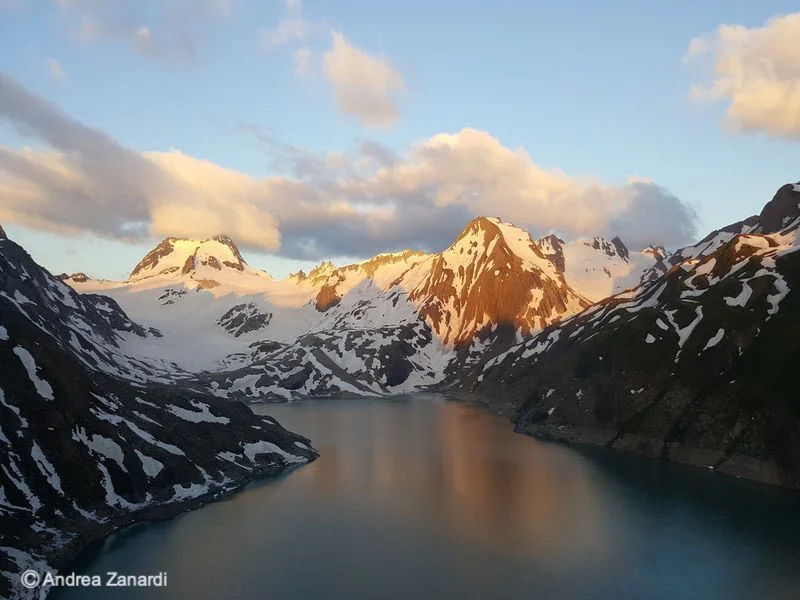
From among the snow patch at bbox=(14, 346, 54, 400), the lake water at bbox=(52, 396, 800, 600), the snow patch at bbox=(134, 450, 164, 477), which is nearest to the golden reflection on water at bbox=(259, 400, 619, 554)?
the lake water at bbox=(52, 396, 800, 600)

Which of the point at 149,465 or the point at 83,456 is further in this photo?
the point at 149,465

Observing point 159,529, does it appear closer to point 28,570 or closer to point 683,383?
point 28,570

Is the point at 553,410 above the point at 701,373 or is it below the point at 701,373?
below

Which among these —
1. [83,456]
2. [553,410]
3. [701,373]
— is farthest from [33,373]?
[701,373]

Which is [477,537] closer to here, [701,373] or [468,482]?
[468,482]

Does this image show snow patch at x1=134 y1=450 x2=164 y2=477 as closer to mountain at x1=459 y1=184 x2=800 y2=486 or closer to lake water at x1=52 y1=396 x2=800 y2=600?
lake water at x1=52 y1=396 x2=800 y2=600

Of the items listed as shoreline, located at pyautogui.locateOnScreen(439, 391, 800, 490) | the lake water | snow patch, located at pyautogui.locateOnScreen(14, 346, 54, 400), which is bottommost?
the lake water
